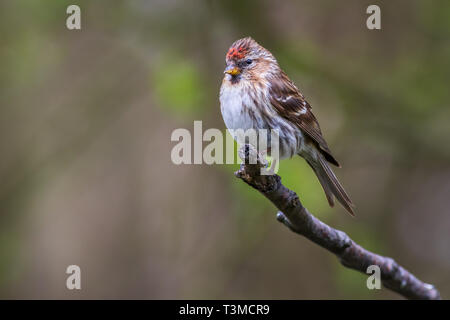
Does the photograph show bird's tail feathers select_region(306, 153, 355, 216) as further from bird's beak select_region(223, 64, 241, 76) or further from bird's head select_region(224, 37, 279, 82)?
bird's beak select_region(223, 64, 241, 76)

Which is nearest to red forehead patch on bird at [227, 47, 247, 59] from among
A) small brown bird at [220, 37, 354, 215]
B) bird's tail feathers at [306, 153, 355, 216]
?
small brown bird at [220, 37, 354, 215]

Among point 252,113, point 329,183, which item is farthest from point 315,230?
point 329,183

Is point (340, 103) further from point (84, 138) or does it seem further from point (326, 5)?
point (84, 138)

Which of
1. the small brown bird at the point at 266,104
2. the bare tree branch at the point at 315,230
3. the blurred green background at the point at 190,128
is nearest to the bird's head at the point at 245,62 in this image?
the small brown bird at the point at 266,104

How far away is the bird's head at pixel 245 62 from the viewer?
4.91 meters

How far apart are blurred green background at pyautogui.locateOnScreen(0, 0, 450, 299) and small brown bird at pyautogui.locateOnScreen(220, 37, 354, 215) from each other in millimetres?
689

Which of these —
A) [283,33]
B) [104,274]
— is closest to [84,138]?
[104,274]

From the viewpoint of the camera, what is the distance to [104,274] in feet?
25.2

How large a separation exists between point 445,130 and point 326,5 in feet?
6.70

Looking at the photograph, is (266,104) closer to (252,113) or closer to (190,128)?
(252,113)

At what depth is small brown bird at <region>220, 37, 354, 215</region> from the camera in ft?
15.8

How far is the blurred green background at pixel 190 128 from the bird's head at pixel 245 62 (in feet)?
3.41

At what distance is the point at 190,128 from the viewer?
6684 mm

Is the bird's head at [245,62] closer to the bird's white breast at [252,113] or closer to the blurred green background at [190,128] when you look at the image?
the bird's white breast at [252,113]
